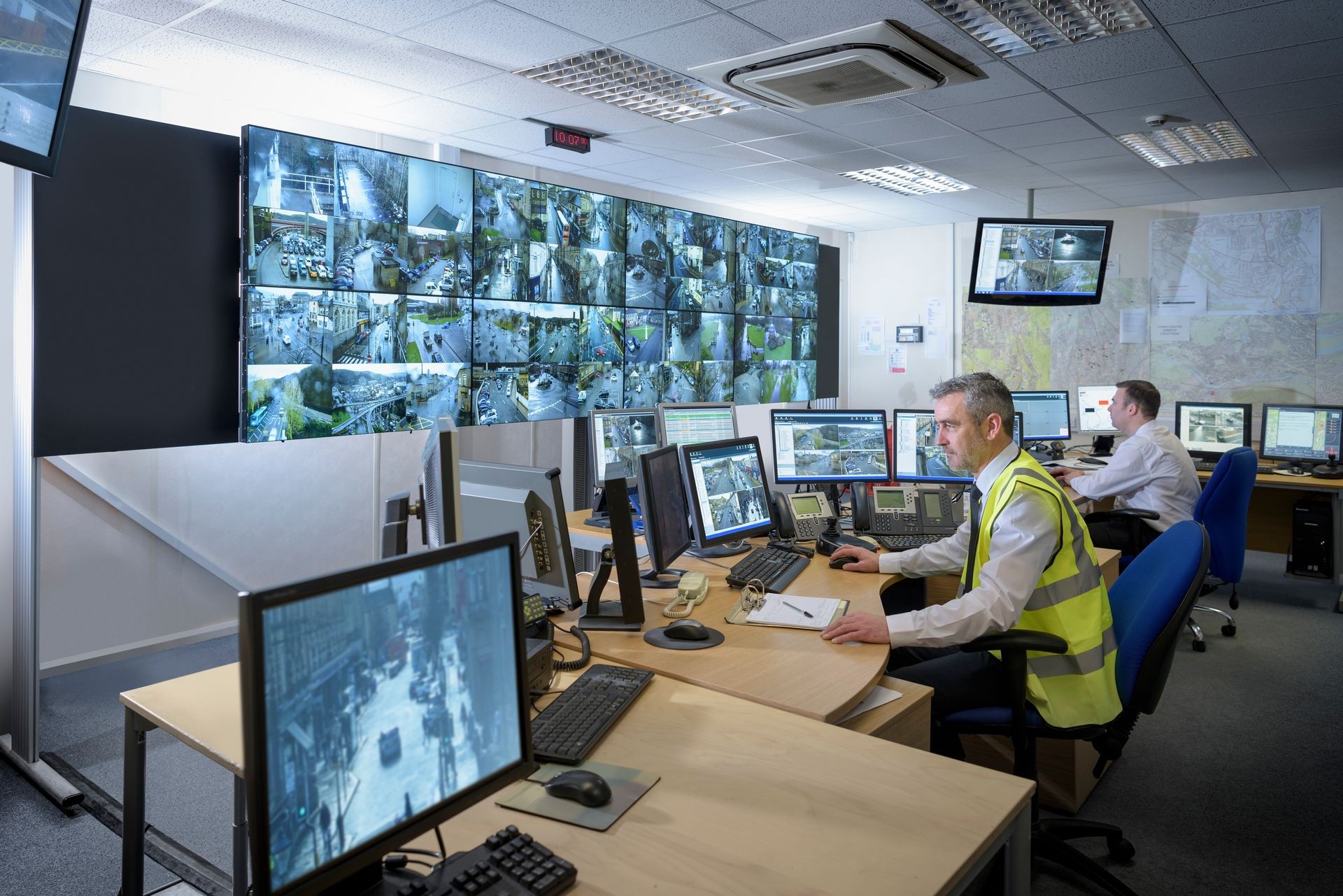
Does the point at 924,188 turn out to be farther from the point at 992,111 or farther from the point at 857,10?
the point at 857,10

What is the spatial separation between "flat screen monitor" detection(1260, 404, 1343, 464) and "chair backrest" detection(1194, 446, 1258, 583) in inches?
70.6

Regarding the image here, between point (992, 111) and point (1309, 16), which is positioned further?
point (992, 111)

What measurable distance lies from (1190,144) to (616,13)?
3.59 m

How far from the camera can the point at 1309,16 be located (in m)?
2.93

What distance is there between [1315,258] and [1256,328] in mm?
562

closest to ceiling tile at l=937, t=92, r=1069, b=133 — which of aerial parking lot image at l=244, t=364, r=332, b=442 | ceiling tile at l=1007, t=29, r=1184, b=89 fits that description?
ceiling tile at l=1007, t=29, r=1184, b=89

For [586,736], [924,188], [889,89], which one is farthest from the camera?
[924,188]

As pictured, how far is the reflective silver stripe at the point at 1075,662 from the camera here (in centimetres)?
221

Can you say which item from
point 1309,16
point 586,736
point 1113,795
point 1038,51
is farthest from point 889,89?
point 586,736

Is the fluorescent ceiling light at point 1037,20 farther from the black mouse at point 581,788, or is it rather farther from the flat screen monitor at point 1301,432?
the flat screen monitor at point 1301,432

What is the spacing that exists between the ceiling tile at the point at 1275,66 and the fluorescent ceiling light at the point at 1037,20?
596 mm

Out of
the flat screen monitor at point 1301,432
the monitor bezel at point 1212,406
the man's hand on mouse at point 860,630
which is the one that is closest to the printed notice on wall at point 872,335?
the monitor bezel at point 1212,406

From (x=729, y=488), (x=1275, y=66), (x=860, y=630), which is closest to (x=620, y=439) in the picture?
(x=729, y=488)

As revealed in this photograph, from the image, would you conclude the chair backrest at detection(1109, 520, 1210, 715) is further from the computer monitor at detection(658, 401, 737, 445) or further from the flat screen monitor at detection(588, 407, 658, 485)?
the flat screen monitor at detection(588, 407, 658, 485)
